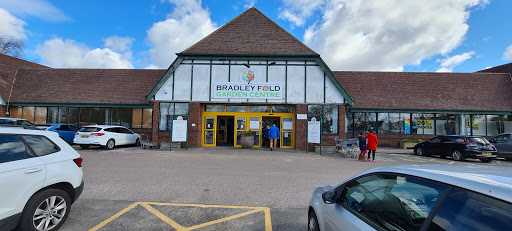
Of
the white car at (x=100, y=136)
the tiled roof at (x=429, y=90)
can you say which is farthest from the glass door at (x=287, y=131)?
the white car at (x=100, y=136)

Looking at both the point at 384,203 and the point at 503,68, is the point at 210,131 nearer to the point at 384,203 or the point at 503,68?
the point at 384,203

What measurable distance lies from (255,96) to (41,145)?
40.8 feet

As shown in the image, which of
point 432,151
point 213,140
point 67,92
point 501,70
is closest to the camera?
point 432,151

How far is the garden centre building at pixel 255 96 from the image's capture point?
15602mm

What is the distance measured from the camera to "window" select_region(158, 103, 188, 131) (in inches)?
624

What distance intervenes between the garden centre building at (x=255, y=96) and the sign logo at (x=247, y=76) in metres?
0.06

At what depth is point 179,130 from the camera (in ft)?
46.9

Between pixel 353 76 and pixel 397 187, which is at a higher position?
pixel 353 76

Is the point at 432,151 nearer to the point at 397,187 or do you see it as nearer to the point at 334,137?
the point at 334,137

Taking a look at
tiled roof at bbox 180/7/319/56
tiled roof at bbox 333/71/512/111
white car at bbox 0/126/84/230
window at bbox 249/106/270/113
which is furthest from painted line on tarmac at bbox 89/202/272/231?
tiled roof at bbox 333/71/512/111

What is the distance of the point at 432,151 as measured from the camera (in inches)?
564

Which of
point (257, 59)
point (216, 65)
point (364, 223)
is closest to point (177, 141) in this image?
point (216, 65)

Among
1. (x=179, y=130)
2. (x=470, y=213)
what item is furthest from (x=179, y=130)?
(x=470, y=213)

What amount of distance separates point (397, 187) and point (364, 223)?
0.46 m
